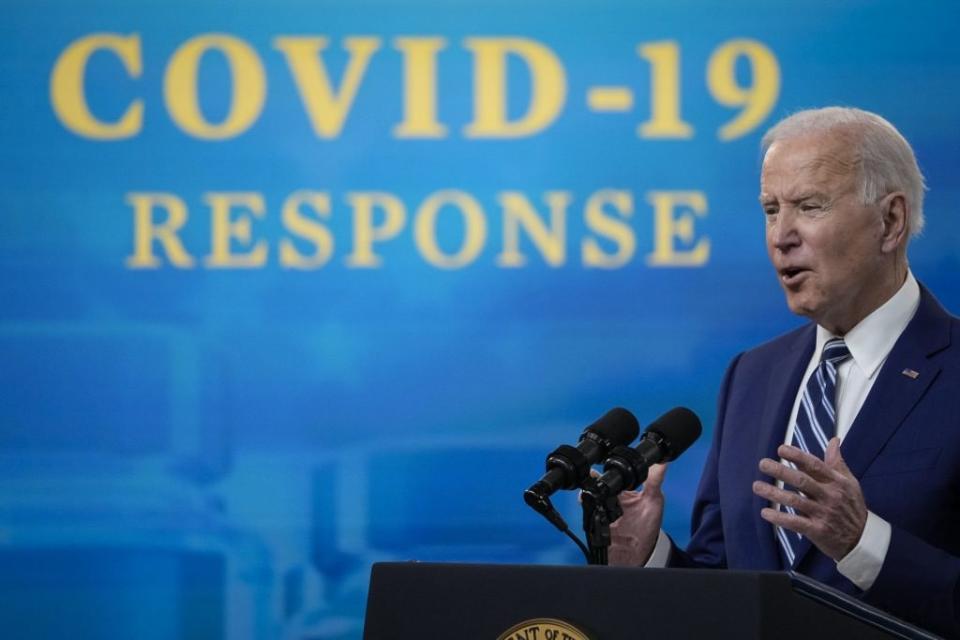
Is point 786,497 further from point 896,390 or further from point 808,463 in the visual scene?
point 896,390

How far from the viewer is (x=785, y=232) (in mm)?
2363

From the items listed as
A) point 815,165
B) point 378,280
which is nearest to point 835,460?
point 815,165

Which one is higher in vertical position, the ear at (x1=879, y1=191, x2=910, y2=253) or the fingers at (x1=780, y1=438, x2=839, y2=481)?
the ear at (x1=879, y1=191, x2=910, y2=253)

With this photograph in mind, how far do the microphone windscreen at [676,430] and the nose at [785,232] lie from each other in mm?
492

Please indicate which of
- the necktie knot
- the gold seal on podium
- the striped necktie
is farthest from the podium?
the necktie knot

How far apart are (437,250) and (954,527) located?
5.96ft

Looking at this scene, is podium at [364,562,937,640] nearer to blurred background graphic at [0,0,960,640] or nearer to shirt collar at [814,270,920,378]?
shirt collar at [814,270,920,378]

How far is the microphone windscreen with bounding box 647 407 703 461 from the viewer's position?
199 cm

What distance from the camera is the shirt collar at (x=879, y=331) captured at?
94.0 inches

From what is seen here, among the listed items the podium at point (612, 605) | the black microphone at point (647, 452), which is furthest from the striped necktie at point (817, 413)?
the podium at point (612, 605)

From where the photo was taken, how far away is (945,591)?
81.0 inches

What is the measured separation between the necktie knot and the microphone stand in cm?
74

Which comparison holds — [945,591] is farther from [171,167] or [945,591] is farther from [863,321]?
[171,167]

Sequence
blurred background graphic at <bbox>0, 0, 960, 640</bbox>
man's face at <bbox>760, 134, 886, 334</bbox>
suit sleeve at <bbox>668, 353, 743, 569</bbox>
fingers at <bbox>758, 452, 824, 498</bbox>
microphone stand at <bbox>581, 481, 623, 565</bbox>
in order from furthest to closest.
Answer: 1. blurred background graphic at <bbox>0, 0, 960, 640</bbox>
2. suit sleeve at <bbox>668, 353, 743, 569</bbox>
3. man's face at <bbox>760, 134, 886, 334</bbox>
4. microphone stand at <bbox>581, 481, 623, 565</bbox>
5. fingers at <bbox>758, 452, 824, 498</bbox>
